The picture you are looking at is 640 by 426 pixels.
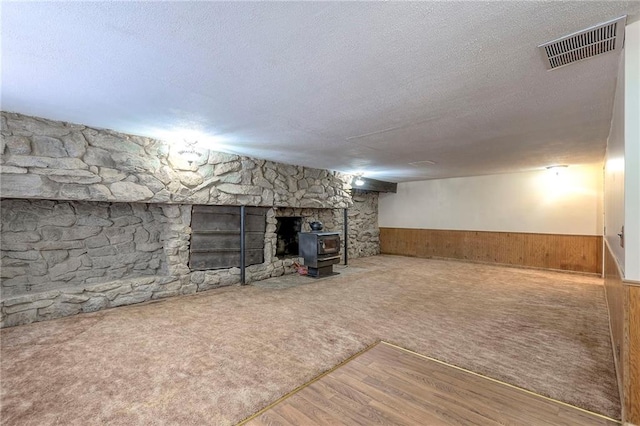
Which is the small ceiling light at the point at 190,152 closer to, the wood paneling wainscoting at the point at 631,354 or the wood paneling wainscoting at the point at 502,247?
the wood paneling wainscoting at the point at 631,354

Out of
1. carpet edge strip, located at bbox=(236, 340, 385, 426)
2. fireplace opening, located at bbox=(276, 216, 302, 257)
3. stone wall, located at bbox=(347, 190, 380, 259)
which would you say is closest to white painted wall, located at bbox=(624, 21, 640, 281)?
carpet edge strip, located at bbox=(236, 340, 385, 426)

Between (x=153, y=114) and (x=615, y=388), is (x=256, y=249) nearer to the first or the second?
(x=153, y=114)

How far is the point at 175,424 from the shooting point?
63.6 inches

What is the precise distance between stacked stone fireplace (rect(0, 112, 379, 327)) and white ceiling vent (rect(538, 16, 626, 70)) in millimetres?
4008

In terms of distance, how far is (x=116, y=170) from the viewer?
11.4ft

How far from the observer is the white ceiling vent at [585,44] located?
5.06ft

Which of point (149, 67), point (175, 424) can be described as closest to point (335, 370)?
point (175, 424)

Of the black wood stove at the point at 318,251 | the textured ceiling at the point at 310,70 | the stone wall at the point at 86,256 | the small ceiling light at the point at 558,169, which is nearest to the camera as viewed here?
the textured ceiling at the point at 310,70

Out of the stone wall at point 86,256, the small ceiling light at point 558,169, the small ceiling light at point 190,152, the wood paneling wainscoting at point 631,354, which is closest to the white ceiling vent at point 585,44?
the wood paneling wainscoting at point 631,354

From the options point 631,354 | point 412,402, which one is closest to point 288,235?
point 412,402

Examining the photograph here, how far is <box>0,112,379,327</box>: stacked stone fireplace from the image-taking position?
2984mm

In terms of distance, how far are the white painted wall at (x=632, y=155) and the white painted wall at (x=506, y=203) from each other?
513cm

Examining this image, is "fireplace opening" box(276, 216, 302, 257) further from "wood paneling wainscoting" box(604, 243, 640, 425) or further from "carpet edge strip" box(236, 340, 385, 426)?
"wood paneling wainscoting" box(604, 243, 640, 425)

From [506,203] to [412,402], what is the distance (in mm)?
6382
